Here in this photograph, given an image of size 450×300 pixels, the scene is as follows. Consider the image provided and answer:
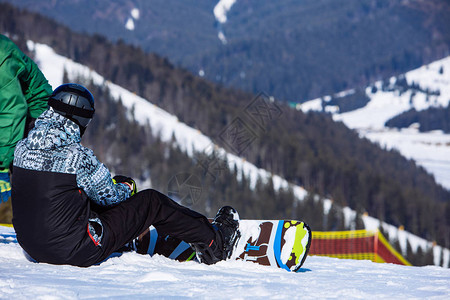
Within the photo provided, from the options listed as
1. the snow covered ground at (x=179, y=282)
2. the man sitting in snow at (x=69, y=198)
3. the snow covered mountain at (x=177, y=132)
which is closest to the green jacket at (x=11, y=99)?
the man sitting in snow at (x=69, y=198)

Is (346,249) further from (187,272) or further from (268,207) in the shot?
(187,272)

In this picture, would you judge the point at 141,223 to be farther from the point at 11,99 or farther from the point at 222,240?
the point at 11,99

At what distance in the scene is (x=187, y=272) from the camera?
3.81 m

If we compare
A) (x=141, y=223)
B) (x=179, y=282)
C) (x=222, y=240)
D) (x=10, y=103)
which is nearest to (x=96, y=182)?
(x=141, y=223)

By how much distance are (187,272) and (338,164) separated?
262 feet

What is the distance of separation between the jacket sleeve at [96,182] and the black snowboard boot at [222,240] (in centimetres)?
88

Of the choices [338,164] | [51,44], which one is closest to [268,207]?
[338,164]

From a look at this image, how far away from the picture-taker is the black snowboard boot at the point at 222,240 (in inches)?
167

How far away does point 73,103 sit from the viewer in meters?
3.57

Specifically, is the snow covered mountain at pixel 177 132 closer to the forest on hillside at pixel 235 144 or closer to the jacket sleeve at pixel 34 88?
the forest on hillside at pixel 235 144

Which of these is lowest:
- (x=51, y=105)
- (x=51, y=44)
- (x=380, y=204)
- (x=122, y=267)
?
(x=122, y=267)

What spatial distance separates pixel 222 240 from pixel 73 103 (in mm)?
1804

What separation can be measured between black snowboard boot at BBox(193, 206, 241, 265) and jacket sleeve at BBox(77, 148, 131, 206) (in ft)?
2.88

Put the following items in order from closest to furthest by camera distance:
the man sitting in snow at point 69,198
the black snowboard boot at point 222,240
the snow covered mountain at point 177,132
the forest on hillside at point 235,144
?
the man sitting in snow at point 69,198
the black snowboard boot at point 222,240
the forest on hillside at point 235,144
the snow covered mountain at point 177,132
